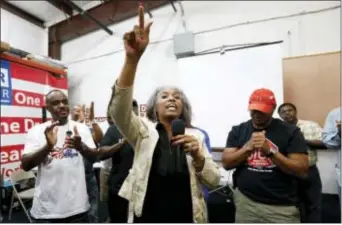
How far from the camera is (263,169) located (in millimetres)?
1285

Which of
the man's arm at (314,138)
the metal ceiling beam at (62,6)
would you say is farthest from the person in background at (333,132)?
the metal ceiling beam at (62,6)

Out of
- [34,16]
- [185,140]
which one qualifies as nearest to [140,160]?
[185,140]

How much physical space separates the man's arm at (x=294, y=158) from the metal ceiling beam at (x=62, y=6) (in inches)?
80.8

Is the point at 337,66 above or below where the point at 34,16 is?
below

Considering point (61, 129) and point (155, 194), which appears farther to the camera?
point (61, 129)

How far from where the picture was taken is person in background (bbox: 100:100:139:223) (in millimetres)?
1753

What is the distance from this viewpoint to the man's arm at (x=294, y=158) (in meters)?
1.21

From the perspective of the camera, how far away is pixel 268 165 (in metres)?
1.28

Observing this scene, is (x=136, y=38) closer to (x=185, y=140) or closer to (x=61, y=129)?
(x=185, y=140)

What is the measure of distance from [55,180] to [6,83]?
539 mm

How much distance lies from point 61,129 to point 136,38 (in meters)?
0.70

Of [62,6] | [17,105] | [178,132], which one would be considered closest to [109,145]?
[17,105]

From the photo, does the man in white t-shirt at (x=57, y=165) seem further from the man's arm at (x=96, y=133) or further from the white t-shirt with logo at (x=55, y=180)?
the man's arm at (x=96, y=133)

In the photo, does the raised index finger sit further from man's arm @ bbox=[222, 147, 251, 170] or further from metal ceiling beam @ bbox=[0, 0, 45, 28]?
metal ceiling beam @ bbox=[0, 0, 45, 28]
